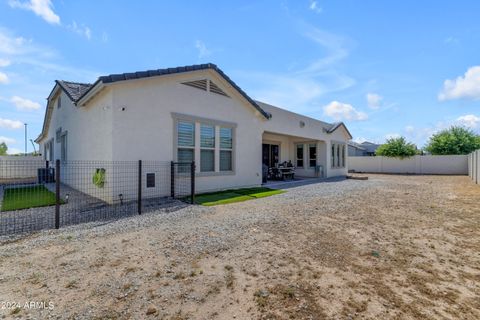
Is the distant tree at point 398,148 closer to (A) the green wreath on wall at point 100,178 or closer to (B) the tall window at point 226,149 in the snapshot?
(B) the tall window at point 226,149

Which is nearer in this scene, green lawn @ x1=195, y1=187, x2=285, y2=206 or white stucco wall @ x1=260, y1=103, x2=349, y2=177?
green lawn @ x1=195, y1=187, x2=285, y2=206

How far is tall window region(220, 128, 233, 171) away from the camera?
1054cm

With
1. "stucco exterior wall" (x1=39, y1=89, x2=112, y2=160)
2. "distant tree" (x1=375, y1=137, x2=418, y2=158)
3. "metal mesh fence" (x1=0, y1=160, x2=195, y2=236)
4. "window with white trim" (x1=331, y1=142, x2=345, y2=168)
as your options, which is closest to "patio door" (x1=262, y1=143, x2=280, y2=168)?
"window with white trim" (x1=331, y1=142, x2=345, y2=168)

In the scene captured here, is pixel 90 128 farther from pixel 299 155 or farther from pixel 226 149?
pixel 299 155

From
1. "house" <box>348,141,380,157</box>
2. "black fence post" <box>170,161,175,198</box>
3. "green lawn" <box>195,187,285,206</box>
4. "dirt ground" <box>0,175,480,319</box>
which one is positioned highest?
"house" <box>348,141,380,157</box>

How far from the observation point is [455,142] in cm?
2905

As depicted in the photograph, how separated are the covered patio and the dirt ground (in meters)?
11.1

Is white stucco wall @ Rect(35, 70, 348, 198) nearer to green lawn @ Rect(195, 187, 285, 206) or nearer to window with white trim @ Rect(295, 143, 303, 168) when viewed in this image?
green lawn @ Rect(195, 187, 285, 206)

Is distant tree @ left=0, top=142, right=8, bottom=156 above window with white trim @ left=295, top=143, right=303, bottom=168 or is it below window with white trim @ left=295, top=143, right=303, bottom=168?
above

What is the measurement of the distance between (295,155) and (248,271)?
16268mm

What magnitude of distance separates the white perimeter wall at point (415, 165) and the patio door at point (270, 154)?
15.1 meters

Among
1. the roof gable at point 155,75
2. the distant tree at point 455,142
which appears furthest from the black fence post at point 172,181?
the distant tree at point 455,142

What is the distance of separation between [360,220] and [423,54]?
9.38 meters

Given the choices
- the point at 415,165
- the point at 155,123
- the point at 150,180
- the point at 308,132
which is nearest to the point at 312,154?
the point at 308,132
